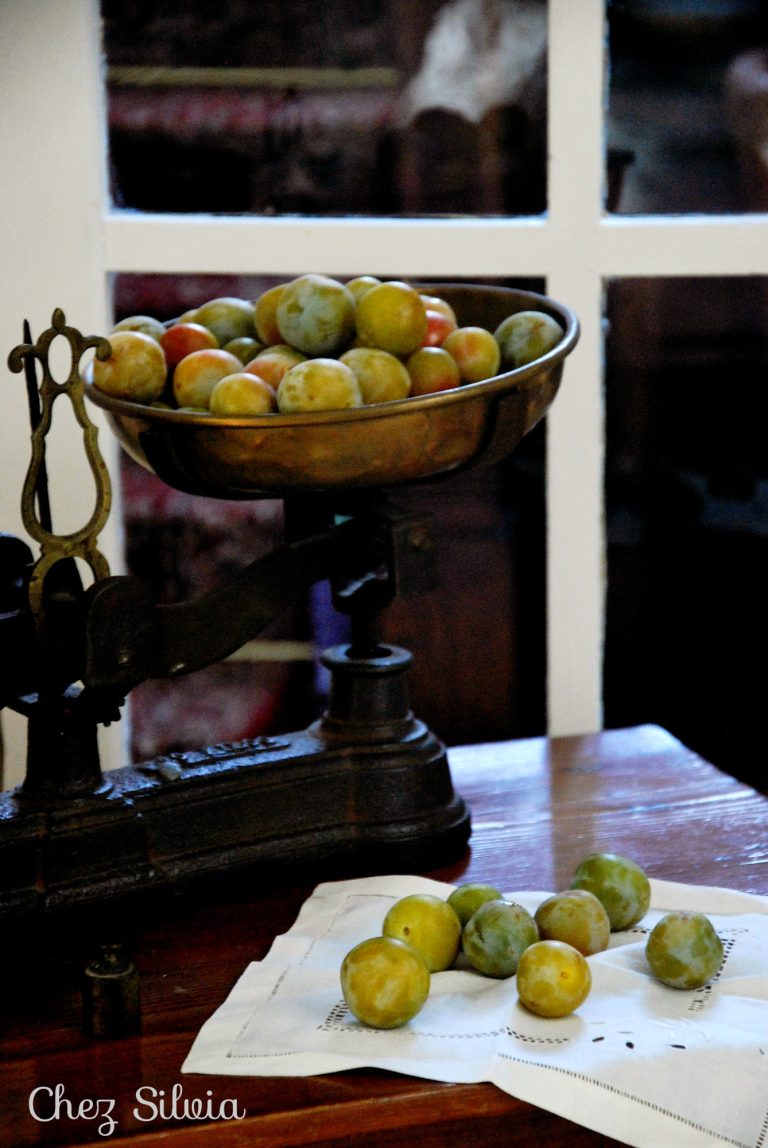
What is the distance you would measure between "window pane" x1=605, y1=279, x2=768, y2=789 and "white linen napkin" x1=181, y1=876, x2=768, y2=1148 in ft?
2.89

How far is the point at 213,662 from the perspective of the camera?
1.22 metres

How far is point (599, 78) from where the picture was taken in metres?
1.79

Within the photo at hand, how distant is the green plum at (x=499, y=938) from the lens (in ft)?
3.47

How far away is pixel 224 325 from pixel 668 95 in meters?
0.90

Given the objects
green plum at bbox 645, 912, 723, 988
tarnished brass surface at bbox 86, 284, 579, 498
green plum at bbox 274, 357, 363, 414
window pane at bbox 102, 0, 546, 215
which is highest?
window pane at bbox 102, 0, 546, 215

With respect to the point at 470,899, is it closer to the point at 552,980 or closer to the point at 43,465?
the point at 552,980

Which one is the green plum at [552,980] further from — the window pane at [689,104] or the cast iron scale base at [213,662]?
the window pane at [689,104]

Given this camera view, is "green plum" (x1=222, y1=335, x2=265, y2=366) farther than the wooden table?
Yes

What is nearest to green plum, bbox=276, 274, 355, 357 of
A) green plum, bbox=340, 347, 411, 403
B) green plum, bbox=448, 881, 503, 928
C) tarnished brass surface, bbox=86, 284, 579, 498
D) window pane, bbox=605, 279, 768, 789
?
green plum, bbox=340, 347, 411, 403

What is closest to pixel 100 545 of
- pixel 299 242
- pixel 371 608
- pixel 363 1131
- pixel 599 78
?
pixel 299 242

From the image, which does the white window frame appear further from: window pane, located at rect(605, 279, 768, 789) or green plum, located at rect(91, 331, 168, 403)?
green plum, located at rect(91, 331, 168, 403)

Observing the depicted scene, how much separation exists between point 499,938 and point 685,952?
15 centimetres

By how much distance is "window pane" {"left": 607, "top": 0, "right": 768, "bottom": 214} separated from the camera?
1.85m

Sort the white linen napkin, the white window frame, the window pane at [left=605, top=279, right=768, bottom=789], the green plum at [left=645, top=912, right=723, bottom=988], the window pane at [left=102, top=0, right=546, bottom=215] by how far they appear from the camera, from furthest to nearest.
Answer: the window pane at [left=605, top=279, right=768, bottom=789], the window pane at [left=102, top=0, right=546, bottom=215], the white window frame, the green plum at [left=645, top=912, right=723, bottom=988], the white linen napkin
